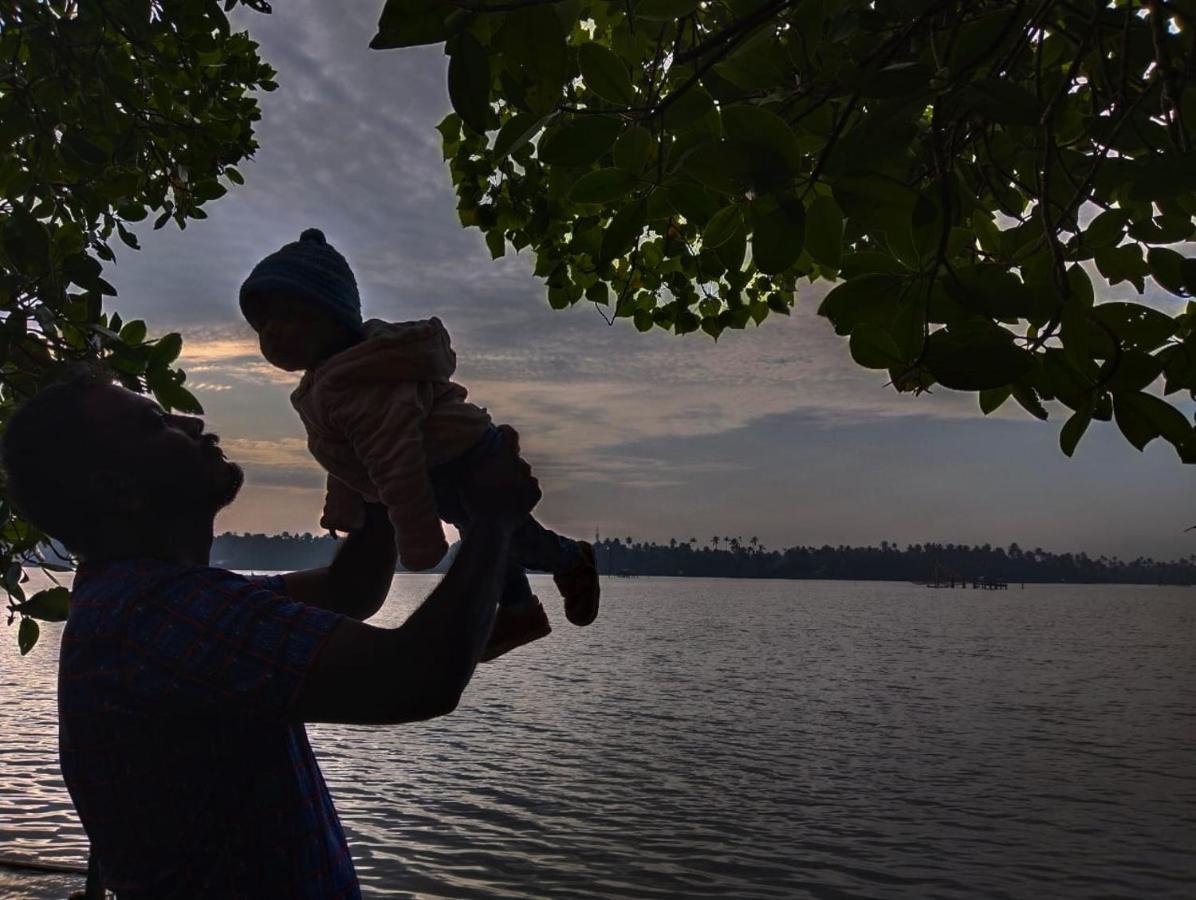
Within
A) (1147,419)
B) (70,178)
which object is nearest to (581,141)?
(1147,419)

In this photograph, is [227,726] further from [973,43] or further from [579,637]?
[579,637]

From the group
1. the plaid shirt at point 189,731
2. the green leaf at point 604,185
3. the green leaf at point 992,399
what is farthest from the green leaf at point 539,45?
the green leaf at point 992,399

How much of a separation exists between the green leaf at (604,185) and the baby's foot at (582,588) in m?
0.96

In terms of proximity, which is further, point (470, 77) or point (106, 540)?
point (106, 540)

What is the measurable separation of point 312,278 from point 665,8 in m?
1.10

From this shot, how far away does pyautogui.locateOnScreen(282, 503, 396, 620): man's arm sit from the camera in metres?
2.80

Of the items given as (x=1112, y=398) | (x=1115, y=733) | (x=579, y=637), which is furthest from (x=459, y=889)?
(x=579, y=637)

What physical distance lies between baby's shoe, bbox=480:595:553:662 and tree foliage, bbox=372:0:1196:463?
3.15ft

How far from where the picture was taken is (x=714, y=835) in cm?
2186

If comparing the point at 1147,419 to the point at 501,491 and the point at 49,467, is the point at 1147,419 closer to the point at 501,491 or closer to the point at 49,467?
the point at 501,491

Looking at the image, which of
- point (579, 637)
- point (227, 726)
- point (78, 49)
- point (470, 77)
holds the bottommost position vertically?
point (579, 637)

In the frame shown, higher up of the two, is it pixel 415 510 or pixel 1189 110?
pixel 1189 110

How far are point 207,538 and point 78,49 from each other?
8.75ft

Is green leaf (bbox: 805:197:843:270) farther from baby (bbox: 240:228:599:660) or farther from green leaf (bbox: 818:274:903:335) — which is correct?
baby (bbox: 240:228:599:660)
